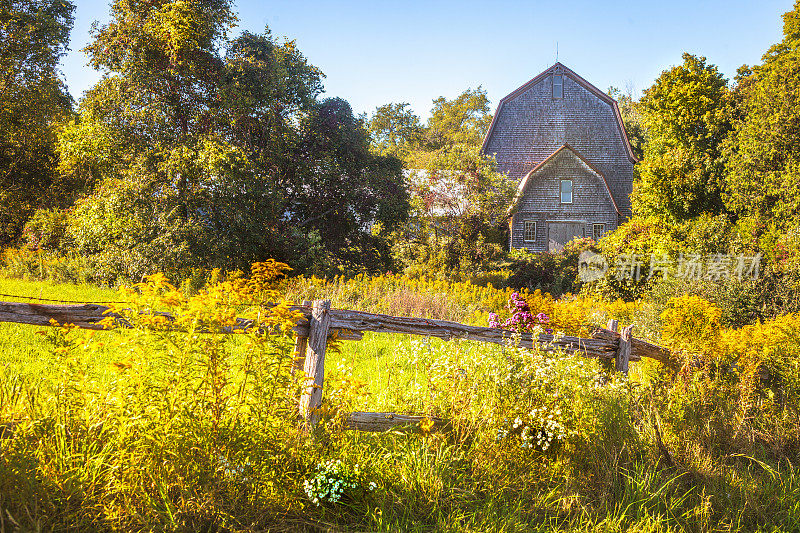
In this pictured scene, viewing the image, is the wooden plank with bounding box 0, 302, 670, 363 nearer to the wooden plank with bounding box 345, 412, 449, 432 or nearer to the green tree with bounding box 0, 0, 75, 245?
the wooden plank with bounding box 345, 412, 449, 432

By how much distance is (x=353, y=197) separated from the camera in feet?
53.4

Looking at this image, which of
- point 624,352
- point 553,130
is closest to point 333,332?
point 624,352

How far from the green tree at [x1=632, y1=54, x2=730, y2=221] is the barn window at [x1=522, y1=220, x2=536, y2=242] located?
722 cm

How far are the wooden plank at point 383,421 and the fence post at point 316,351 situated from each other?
1.03 feet

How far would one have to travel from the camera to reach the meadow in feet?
9.71

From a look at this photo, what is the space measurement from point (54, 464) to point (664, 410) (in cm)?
543

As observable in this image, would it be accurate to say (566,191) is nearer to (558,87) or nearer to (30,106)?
(558,87)

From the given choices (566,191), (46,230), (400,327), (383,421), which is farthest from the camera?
(566,191)

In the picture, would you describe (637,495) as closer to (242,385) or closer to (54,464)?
(242,385)

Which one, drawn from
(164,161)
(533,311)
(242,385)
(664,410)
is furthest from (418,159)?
(242,385)

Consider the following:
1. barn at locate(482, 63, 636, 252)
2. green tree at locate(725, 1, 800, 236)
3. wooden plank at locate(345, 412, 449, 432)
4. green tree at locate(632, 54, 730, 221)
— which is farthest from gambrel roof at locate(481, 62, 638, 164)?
wooden plank at locate(345, 412, 449, 432)

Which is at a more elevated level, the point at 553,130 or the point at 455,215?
the point at 553,130

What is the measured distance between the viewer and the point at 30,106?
828 inches

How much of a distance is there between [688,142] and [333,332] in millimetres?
19674
